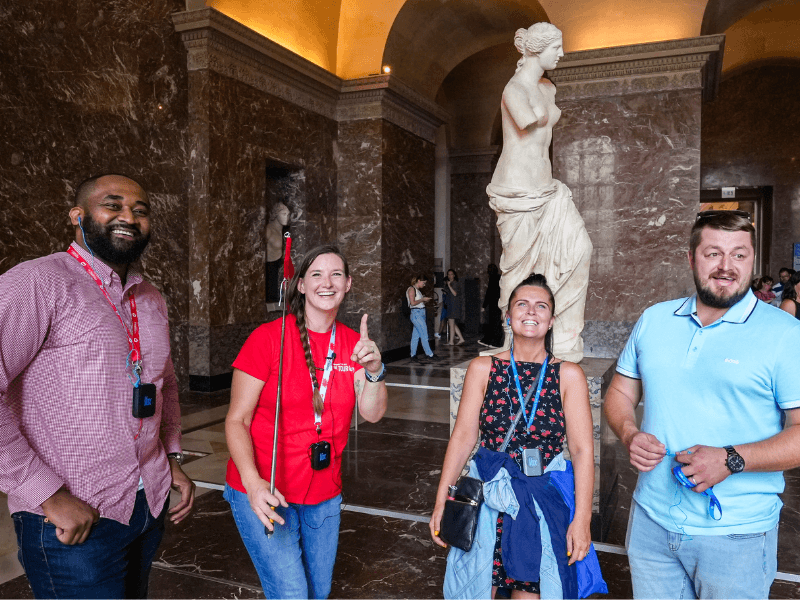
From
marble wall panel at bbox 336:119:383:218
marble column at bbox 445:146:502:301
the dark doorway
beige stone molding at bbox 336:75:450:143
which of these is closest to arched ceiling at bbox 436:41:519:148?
marble column at bbox 445:146:502:301

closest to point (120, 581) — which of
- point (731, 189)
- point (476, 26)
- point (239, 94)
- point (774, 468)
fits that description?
point (774, 468)

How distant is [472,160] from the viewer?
→ 56.9 ft

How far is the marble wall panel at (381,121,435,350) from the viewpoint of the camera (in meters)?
11.4

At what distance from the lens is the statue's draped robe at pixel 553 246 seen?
472 centimetres

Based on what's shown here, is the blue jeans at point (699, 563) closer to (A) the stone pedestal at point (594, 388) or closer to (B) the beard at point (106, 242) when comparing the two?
(A) the stone pedestal at point (594, 388)

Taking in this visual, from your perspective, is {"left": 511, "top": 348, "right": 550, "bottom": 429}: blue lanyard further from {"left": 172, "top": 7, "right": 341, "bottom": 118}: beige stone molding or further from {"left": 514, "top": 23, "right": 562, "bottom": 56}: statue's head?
{"left": 172, "top": 7, "right": 341, "bottom": 118}: beige stone molding

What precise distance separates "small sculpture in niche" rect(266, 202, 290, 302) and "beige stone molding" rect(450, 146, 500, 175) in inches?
321

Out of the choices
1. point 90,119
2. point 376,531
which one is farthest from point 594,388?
point 90,119

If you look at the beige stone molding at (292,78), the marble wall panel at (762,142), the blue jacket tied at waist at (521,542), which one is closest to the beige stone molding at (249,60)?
the beige stone molding at (292,78)

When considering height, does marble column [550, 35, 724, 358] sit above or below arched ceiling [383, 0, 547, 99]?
below

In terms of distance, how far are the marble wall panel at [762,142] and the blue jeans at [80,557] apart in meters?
17.1

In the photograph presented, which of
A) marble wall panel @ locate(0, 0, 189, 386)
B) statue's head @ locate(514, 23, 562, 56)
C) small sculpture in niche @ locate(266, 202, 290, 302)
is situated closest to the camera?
statue's head @ locate(514, 23, 562, 56)

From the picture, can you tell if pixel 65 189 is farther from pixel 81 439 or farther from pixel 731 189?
pixel 731 189

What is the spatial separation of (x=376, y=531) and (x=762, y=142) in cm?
1638
